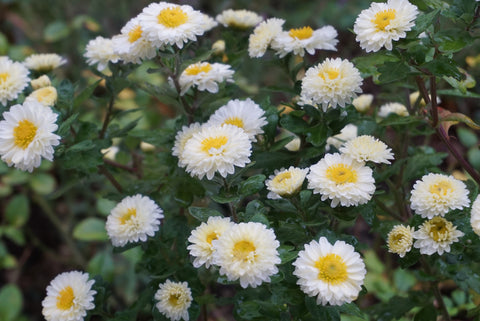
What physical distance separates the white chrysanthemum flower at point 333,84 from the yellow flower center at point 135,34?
1.00ft

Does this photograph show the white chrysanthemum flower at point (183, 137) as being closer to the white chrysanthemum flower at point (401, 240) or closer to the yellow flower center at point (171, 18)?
the yellow flower center at point (171, 18)

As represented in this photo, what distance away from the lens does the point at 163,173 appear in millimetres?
1176

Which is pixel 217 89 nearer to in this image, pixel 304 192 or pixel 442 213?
pixel 304 192

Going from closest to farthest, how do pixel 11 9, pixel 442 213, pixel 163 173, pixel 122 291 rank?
pixel 442 213
pixel 163 173
pixel 122 291
pixel 11 9

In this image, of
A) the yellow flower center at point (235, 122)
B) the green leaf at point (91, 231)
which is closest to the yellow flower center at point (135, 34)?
the yellow flower center at point (235, 122)

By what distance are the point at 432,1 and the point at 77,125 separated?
2.32 ft

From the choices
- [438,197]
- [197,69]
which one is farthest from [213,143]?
[438,197]

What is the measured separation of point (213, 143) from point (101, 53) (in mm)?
388

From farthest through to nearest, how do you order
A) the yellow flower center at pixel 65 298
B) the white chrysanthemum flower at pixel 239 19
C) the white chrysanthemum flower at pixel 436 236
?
the white chrysanthemum flower at pixel 239 19, the yellow flower center at pixel 65 298, the white chrysanthemum flower at pixel 436 236

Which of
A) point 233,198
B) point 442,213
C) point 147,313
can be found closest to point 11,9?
point 147,313

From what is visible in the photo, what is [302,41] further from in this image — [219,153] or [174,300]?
[174,300]

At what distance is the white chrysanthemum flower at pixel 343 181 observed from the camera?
77 centimetres

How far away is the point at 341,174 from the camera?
2.60ft

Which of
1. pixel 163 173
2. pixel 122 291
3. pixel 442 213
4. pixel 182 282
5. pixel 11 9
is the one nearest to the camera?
pixel 442 213
